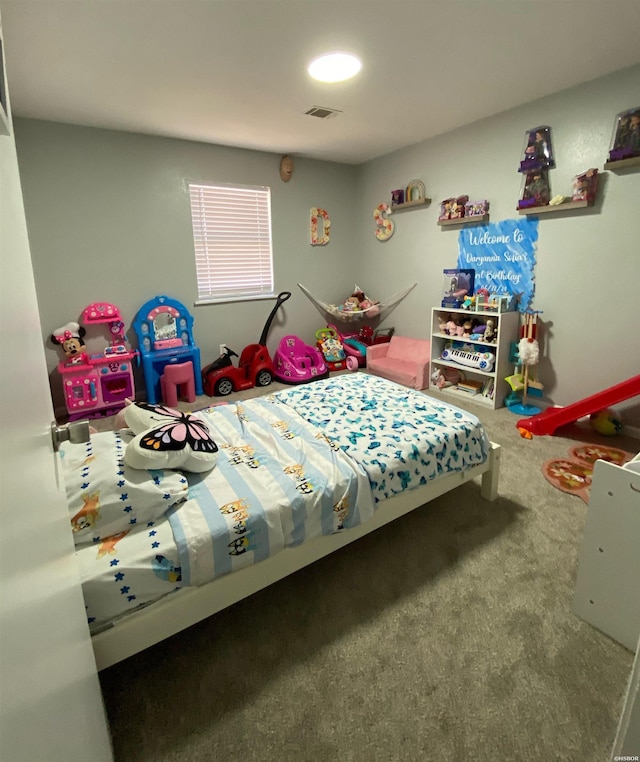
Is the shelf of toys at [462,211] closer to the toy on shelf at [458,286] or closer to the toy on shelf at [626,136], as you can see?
the toy on shelf at [458,286]

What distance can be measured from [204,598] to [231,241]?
11.8 ft

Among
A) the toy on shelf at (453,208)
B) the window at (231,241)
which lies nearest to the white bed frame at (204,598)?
the toy on shelf at (453,208)

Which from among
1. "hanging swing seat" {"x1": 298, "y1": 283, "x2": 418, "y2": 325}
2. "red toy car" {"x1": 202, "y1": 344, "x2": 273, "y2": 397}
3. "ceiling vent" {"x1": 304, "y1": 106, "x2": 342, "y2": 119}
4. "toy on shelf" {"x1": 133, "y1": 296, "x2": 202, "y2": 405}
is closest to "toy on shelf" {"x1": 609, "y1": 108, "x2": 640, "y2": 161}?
"ceiling vent" {"x1": 304, "y1": 106, "x2": 342, "y2": 119}

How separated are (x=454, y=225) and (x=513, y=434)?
2.04m

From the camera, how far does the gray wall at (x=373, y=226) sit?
111 inches

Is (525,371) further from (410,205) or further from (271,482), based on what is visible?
(271,482)

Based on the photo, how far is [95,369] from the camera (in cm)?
333

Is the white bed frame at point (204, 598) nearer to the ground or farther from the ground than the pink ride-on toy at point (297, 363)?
nearer to the ground

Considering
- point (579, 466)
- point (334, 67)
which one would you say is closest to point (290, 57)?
point (334, 67)

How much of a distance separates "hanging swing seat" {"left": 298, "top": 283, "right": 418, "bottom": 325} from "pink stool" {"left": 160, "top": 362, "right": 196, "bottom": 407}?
1.72 m

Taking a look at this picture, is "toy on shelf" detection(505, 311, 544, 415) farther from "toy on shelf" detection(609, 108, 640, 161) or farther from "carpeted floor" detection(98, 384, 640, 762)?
"carpeted floor" detection(98, 384, 640, 762)

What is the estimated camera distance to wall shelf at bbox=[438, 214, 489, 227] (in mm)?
3490

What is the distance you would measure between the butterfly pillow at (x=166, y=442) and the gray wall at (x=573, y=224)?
2828mm

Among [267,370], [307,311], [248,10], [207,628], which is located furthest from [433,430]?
[307,311]
